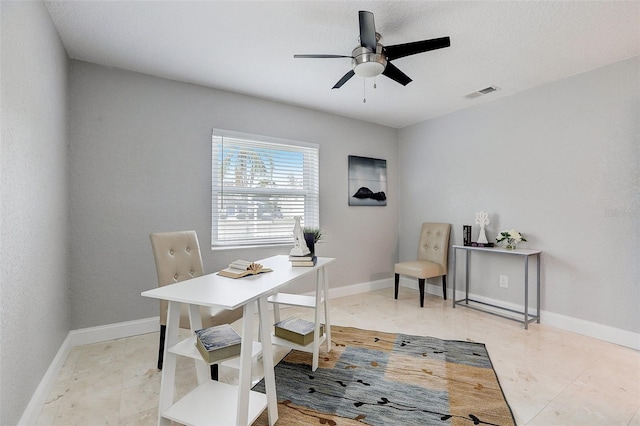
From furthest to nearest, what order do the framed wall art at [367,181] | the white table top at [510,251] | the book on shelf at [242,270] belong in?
the framed wall art at [367,181] → the white table top at [510,251] → the book on shelf at [242,270]

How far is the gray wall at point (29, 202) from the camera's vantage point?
54.9 inches

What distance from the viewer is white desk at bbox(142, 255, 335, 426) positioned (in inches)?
52.9

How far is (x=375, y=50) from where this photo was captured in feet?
6.56

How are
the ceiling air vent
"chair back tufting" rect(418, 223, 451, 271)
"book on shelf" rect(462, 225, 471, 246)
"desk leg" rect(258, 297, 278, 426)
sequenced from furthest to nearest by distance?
1. "chair back tufting" rect(418, 223, 451, 271)
2. "book on shelf" rect(462, 225, 471, 246)
3. the ceiling air vent
4. "desk leg" rect(258, 297, 278, 426)

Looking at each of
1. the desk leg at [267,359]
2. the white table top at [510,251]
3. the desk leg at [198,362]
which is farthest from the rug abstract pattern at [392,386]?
the white table top at [510,251]

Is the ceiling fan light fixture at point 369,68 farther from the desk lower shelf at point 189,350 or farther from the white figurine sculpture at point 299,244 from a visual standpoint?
the desk lower shelf at point 189,350

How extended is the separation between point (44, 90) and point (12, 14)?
0.57 meters

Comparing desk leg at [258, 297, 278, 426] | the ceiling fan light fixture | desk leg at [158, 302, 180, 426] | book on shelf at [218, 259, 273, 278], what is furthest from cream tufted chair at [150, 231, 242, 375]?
the ceiling fan light fixture

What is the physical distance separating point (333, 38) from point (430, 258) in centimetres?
289

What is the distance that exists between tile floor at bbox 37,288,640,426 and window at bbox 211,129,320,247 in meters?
1.13

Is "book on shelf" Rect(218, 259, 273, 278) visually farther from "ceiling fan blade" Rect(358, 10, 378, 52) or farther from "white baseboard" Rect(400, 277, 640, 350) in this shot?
"white baseboard" Rect(400, 277, 640, 350)

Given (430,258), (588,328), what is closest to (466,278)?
(430,258)

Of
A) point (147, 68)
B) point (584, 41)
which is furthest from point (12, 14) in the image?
point (584, 41)

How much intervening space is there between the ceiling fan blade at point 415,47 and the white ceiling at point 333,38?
→ 0.75ft
